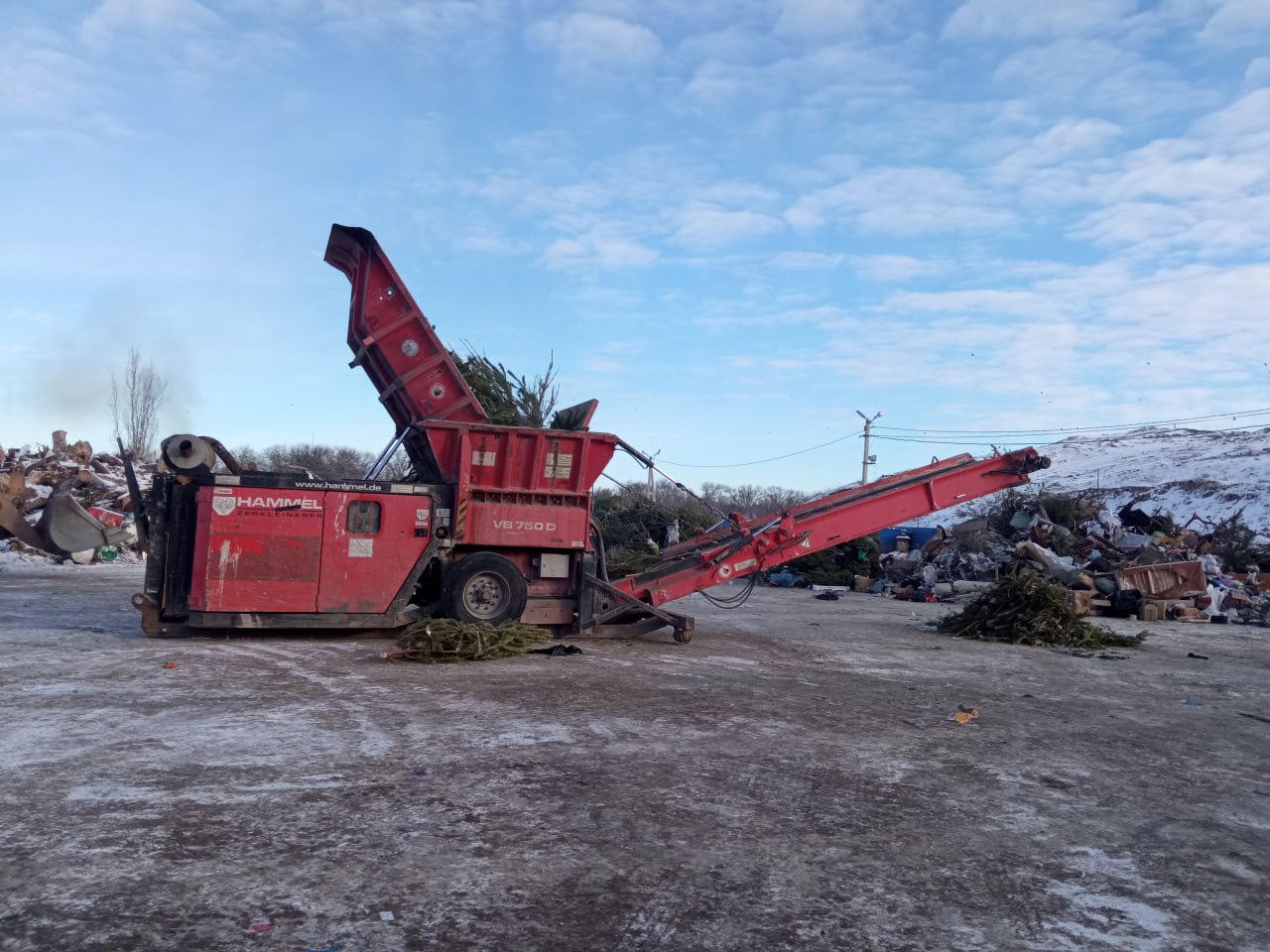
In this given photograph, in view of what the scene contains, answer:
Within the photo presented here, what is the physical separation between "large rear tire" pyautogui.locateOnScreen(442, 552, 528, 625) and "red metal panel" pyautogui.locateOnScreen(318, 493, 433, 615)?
0.51m

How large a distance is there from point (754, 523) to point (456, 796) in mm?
7554

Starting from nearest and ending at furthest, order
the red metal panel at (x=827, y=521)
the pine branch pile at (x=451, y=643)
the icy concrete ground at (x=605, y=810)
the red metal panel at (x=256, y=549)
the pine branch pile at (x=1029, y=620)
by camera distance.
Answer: the icy concrete ground at (x=605, y=810), the pine branch pile at (x=451, y=643), the red metal panel at (x=256, y=549), the red metal panel at (x=827, y=521), the pine branch pile at (x=1029, y=620)

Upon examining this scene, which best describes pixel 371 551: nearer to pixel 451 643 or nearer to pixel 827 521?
pixel 451 643

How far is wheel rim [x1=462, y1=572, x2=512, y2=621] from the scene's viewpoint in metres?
10.6

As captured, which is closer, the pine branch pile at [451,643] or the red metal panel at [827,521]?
the pine branch pile at [451,643]

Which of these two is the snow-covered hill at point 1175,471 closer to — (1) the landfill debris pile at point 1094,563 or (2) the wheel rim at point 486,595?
(1) the landfill debris pile at point 1094,563

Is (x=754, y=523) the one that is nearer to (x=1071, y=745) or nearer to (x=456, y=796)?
(x=1071, y=745)

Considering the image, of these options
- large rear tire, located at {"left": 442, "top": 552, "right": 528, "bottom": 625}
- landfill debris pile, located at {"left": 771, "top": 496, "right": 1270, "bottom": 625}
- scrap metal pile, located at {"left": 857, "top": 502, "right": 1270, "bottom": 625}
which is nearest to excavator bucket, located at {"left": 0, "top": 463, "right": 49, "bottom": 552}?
large rear tire, located at {"left": 442, "top": 552, "right": 528, "bottom": 625}

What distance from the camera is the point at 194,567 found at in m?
9.78

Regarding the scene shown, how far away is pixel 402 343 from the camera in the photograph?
1106 cm

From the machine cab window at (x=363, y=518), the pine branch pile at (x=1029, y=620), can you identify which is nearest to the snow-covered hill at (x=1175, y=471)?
the pine branch pile at (x=1029, y=620)

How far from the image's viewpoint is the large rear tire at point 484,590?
1045 cm

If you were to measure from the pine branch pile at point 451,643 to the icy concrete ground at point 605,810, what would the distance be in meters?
0.28

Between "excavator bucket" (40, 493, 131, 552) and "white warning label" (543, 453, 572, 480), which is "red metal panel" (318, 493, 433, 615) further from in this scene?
"excavator bucket" (40, 493, 131, 552)
